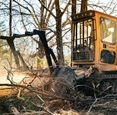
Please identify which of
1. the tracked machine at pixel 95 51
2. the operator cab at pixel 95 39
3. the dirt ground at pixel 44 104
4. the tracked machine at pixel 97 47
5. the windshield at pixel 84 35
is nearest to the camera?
the dirt ground at pixel 44 104

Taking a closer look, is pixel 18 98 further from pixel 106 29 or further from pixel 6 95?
pixel 106 29

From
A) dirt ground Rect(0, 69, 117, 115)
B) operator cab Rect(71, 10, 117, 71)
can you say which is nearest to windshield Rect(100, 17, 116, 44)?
operator cab Rect(71, 10, 117, 71)

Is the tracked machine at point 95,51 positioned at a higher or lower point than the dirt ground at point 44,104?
higher

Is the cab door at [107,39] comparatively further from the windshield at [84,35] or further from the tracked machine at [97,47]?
the windshield at [84,35]

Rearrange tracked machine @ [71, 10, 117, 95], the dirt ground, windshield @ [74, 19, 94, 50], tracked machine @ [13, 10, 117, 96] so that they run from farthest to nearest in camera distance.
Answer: windshield @ [74, 19, 94, 50] < tracked machine @ [71, 10, 117, 95] < tracked machine @ [13, 10, 117, 96] < the dirt ground

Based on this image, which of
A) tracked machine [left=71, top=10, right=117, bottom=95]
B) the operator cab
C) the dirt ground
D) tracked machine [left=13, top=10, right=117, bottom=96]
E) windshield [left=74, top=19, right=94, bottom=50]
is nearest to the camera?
the dirt ground

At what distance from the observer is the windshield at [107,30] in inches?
347

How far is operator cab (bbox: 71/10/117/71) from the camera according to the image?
8742 millimetres

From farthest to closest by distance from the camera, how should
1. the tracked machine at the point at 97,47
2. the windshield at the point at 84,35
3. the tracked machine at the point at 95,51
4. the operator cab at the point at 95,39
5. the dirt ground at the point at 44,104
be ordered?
1. the windshield at the point at 84,35
2. the operator cab at the point at 95,39
3. the tracked machine at the point at 97,47
4. the tracked machine at the point at 95,51
5. the dirt ground at the point at 44,104

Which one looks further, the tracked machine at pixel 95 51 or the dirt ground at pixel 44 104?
the tracked machine at pixel 95 51

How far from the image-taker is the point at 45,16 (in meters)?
21.0

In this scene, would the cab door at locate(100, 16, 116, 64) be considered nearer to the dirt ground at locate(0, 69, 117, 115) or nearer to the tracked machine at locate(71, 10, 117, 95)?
the tracked machine at locate(71, 10, 117, 95)

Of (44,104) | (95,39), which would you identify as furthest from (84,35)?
(44,104)

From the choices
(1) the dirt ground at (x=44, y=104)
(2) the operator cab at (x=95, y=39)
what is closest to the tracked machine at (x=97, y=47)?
(2) the operator cab at (x=95, y=39)
